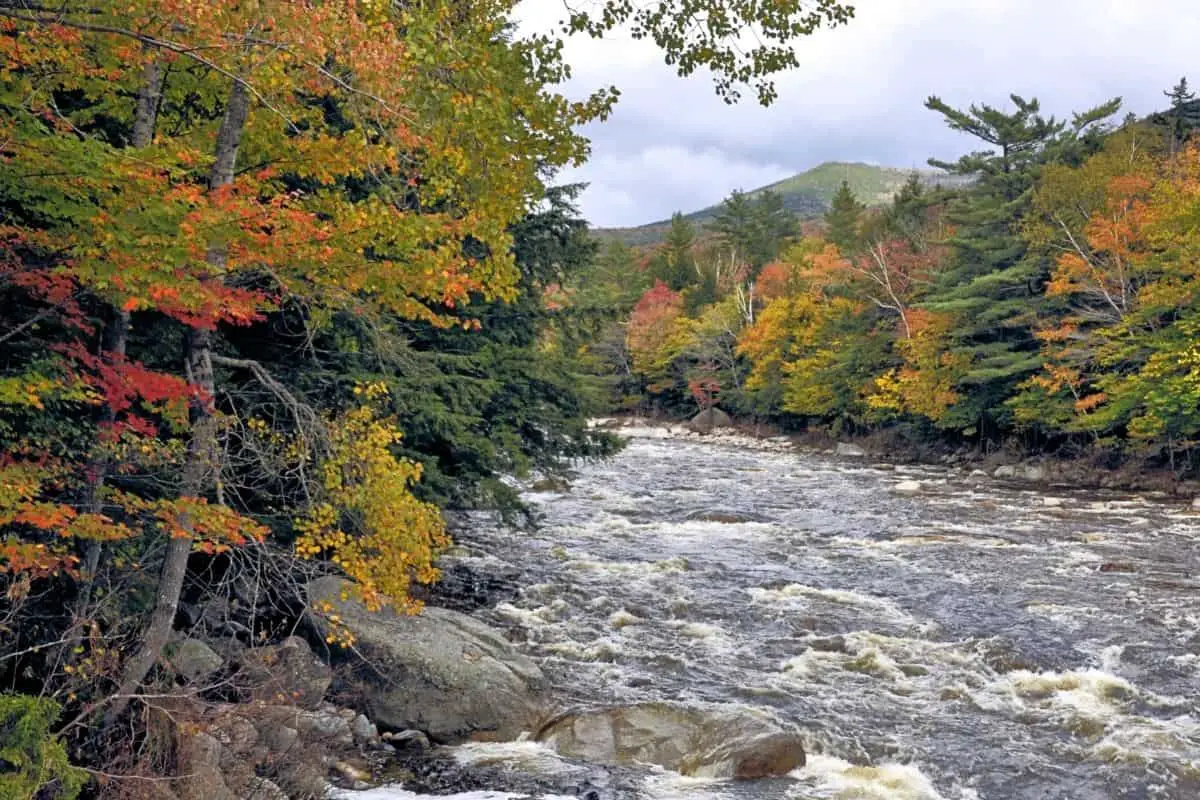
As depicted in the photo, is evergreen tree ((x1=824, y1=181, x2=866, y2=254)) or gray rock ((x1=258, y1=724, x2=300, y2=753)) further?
evergreen tree ((x1=824, y1=181, x2=866, y2=254))

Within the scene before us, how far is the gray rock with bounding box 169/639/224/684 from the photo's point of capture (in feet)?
26.8

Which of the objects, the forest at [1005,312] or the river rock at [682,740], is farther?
the forest at [1005,312]

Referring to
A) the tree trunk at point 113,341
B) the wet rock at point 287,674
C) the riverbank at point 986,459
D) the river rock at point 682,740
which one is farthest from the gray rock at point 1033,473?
the tree trunk at point 113,341

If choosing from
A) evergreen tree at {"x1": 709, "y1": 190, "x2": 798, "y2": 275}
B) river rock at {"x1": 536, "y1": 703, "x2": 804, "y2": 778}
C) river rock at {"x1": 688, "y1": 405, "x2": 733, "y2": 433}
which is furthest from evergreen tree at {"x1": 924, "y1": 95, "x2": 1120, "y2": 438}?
evergreen tree at {"x1": 709, "y1": 190, "x2": 798, "y2": 275}

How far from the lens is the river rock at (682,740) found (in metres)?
8.62

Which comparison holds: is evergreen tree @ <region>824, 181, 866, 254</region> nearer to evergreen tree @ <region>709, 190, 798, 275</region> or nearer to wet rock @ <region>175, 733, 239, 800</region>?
evergreen tree @ <region>709, 190, 798, 275</region>

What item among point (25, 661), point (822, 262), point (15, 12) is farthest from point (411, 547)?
point (822, 262)

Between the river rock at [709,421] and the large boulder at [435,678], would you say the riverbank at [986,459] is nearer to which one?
the river rock at [709,421]

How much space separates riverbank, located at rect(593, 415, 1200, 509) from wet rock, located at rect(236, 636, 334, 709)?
16.1 m

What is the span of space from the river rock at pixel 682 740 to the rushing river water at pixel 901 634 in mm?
254

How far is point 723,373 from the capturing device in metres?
61.7

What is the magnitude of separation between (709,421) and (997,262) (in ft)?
85.3

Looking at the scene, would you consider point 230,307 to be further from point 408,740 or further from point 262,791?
point 408,740

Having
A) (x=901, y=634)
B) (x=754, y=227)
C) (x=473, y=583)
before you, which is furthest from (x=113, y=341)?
(x=754, y=227)
